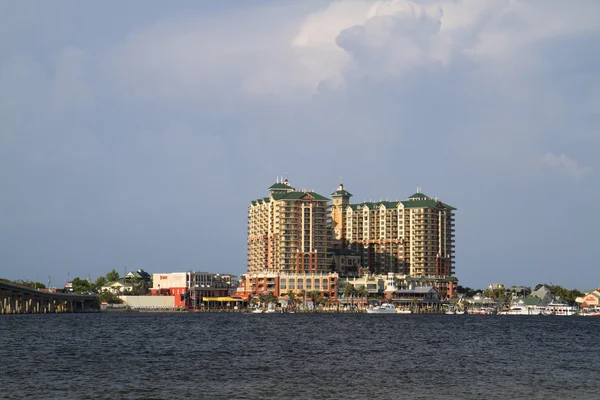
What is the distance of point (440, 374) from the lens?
223 ft

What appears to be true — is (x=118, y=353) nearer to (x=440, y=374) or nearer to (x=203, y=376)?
(x=203, y=376)

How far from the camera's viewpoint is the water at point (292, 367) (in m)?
56.9

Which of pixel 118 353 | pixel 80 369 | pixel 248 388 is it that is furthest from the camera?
pixel 118 353

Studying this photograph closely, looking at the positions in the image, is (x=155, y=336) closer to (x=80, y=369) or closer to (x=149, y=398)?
(x=80, y=369)

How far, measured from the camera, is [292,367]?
2842 inches

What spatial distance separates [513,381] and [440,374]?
5.93 meters

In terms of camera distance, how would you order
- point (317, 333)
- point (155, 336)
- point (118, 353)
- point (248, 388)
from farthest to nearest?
point (317, 333), point (155, 336), point (118, 353), point (248, 388)

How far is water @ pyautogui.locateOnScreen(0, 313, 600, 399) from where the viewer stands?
56.9m

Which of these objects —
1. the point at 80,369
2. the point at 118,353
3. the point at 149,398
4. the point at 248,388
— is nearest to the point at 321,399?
the point at 248,388

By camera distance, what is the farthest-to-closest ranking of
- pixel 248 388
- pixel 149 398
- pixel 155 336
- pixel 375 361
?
1. pixel 155 336
2. pixel 375 361
3. pixel 248 388
4. pixel 149 398

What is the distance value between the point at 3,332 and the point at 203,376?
2502 inches

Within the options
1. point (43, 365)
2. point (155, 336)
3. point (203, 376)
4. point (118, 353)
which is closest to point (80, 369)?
point (43, 365)

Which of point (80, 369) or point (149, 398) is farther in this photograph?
point (80, 369)

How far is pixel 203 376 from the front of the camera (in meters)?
64.7
